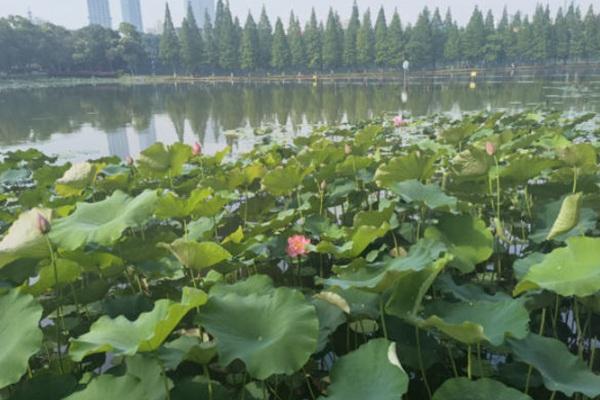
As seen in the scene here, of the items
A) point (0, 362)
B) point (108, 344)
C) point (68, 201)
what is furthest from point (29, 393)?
point (68, 201)

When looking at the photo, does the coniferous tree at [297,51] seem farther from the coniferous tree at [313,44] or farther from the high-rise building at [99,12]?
the high-rise building at [99,12]

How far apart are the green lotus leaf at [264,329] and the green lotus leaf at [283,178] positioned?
1.09m

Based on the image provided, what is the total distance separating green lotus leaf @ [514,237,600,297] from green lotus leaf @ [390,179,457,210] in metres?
0.45

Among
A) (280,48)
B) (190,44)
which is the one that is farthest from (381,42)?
(190,44)

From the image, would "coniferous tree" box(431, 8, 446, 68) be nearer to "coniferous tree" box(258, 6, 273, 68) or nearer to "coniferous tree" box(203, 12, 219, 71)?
"coniferous tree" box(258, 6, 273, 68)

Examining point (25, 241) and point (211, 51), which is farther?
point (211, 51)

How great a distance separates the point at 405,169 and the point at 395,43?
41.3 metres

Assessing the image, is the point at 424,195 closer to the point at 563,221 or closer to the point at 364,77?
the point at 563,221

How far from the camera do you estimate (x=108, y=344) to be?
0.98 m

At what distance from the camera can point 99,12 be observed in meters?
162

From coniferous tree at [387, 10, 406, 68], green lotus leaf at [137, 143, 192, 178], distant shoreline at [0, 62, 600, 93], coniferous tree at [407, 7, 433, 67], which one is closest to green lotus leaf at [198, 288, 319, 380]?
green lotus leaf at [137, 143, 192, 178]

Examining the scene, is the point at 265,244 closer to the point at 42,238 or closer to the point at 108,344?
the point at 42,238

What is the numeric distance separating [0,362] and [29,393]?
5.1 inches

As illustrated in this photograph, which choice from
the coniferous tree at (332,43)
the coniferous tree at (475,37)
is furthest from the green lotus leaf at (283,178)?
the coniferous tree at (475,37)
